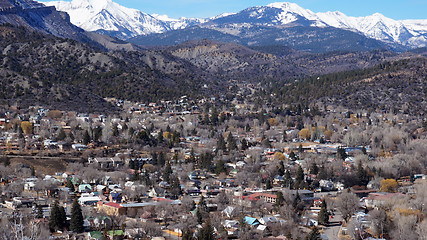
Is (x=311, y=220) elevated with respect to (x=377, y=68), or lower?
lower

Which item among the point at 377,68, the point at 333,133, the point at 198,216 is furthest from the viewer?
the point at 377,68

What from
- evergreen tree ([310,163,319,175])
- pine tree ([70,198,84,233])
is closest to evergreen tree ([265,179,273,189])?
evergreen tree ([310,163,319,175])

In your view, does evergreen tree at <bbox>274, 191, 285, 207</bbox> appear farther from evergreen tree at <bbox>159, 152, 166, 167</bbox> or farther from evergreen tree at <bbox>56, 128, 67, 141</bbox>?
evergreen tree at <bbox>56, 128, 67, 141</bbox>

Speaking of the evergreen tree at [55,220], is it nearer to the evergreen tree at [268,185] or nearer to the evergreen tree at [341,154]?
the evergreen tree at [268,185]

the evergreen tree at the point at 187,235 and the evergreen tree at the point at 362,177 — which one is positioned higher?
the evergreen tree at the point at 187,235

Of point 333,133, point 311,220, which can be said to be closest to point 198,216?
point 311,220

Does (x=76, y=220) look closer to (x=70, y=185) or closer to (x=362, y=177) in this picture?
(x=70, y=185)

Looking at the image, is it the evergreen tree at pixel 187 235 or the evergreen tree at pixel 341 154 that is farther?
the evergreen tree at pixel 341 154

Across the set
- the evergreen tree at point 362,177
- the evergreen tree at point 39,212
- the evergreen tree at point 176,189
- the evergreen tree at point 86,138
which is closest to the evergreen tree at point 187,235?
the evergreen tree at point 39,212

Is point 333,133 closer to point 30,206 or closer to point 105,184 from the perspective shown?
point 105,184
